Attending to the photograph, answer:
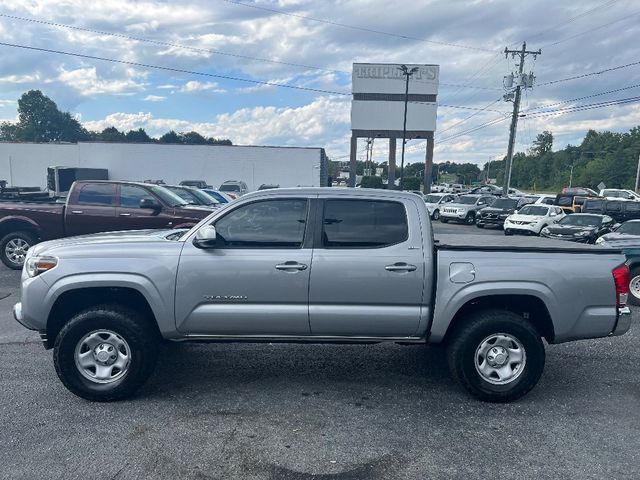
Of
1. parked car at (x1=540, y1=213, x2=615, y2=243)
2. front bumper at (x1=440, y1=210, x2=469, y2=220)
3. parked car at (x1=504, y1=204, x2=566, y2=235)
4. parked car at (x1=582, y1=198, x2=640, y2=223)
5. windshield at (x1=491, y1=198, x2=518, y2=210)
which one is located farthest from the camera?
front bumper at (x1=440, y1=210, x2=469, y2=220)

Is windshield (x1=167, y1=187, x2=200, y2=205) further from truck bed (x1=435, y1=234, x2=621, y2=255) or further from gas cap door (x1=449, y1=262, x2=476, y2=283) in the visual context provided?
gas cap door (x1=449, y1=262, x2=476, y2=283)

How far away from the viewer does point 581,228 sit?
14805mm

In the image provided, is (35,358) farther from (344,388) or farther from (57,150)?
(57,150)

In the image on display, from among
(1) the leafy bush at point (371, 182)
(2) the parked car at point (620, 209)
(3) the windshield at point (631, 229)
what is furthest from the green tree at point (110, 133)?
(3) the windshield at point (631, 229)

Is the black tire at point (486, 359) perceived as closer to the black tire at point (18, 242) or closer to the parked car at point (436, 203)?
the black tire at point (18, 242)

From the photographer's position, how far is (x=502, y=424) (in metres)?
3.69

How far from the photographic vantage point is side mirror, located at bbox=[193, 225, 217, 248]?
12.1 feet

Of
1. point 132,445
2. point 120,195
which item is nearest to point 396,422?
point 132,445

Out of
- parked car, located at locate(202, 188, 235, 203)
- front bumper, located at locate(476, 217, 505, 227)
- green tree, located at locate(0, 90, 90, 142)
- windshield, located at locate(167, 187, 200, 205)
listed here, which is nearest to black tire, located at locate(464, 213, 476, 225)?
front bumper, located at locate(476, 217, 505, 227)

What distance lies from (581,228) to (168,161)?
33.8 meters

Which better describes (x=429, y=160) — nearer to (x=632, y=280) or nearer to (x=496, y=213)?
(x=496, y=213)

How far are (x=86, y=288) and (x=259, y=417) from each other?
1.85 meters

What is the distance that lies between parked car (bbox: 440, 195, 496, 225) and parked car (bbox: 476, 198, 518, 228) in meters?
1.44

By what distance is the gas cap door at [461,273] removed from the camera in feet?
12.7
